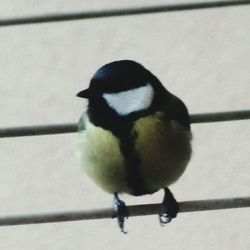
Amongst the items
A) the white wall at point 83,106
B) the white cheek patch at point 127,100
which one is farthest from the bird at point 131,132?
the white wall at point 83,106

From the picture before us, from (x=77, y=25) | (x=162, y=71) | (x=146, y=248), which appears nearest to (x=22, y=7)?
(x=77, y=25)

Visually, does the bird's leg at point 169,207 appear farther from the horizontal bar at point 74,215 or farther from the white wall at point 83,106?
the white wall at point 83,106

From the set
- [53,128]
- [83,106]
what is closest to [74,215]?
[53,128]

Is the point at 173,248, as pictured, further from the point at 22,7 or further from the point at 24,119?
the point at 22,7

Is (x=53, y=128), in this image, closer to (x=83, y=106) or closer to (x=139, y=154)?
(x=139, y=154)

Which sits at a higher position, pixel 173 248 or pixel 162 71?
pixel 162 71

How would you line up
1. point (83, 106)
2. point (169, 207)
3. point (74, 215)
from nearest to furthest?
1. point (74, 215)
2. point (169, 207)
3. point (83, 106)

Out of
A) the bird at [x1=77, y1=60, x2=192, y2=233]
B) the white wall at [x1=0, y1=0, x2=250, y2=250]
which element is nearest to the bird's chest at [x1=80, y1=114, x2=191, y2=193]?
the bird at [x1=77, y1=60, x2=192, y2=233]
